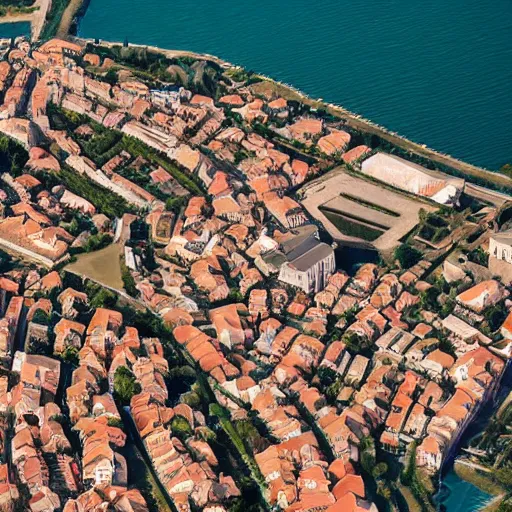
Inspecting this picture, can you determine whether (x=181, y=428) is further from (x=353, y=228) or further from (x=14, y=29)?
(x=14, y=29)

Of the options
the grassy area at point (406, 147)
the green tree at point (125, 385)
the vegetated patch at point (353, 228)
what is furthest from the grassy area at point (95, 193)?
the grassy area at point (406, 147)

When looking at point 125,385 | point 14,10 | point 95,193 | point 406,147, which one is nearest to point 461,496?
point 125,385

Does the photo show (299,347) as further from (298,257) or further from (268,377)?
(298,257)

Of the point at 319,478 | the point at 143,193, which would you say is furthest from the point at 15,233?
the point at 319,478

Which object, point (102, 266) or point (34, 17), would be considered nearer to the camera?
point (102, 266)

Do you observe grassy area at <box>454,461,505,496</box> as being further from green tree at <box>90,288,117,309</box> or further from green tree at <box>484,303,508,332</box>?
green tree at <box>90,288,117,309</box>

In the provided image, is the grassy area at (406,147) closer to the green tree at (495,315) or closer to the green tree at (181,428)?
the green tree at (495,315)

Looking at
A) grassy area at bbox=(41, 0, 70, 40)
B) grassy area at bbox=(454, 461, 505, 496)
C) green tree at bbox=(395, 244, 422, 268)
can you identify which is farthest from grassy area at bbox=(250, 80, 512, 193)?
grassy area at bbox=(454, 461, 505, 496)
